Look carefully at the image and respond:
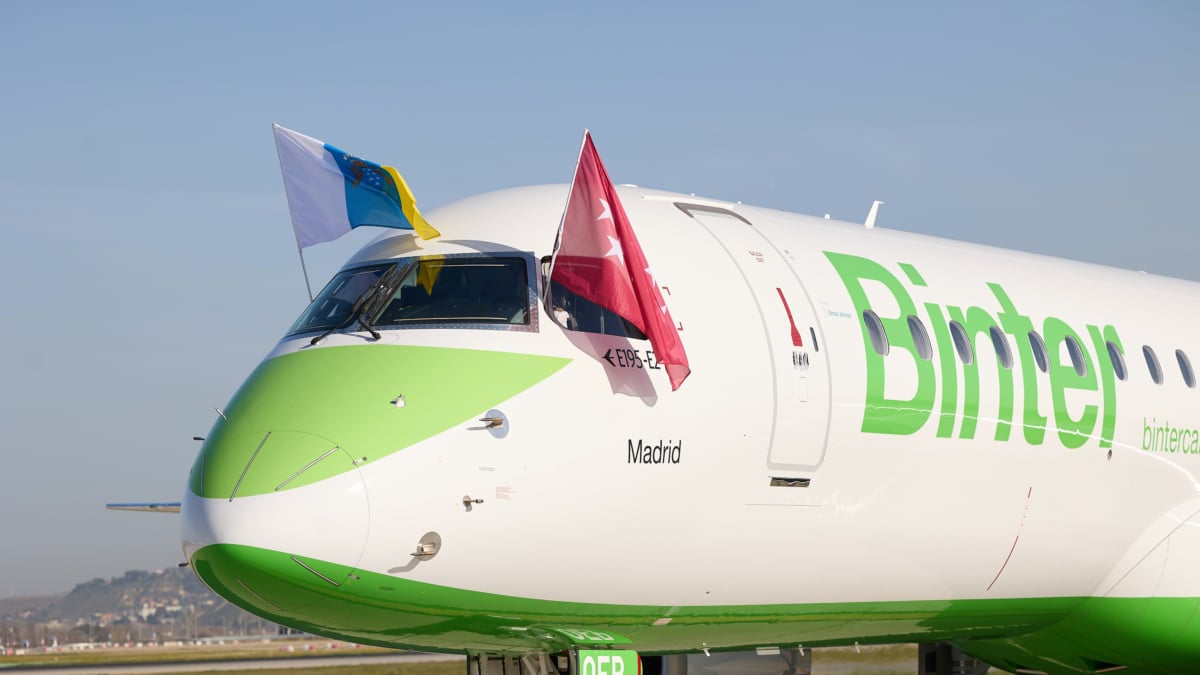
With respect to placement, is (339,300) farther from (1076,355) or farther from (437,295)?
(1076,355)

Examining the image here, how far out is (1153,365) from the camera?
1823cm

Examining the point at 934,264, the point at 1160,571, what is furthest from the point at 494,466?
the point at 1160,571

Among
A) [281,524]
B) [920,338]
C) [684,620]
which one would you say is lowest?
[684,620]

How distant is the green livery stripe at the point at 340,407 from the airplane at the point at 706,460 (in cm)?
2

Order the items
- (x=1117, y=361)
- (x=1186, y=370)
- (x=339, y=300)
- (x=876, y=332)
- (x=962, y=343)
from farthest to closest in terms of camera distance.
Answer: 1. (x=1186, y=370)
2. (x=1117, y=361)
3. (x=962, y=343)
4. (x=876, y=332)
5. (x=339, y=300)

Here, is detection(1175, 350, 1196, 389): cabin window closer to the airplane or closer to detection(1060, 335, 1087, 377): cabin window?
the airplane

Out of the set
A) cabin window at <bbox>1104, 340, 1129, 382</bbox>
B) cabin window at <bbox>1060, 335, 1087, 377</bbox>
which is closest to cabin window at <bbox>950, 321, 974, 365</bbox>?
cabin window at <bbox>1060, 335, 1087, 377</bbox>

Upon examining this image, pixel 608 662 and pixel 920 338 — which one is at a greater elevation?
pixel 920 338

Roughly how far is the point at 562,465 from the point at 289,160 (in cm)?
363

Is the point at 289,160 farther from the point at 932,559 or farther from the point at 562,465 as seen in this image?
the point at 932,559

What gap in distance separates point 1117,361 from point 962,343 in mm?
3147

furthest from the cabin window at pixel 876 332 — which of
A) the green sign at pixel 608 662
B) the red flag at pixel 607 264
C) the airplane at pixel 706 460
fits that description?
the green sign at pixel 608 662

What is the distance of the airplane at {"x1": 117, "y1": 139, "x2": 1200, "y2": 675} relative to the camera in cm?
1086

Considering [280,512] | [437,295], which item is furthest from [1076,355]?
[280,512]
